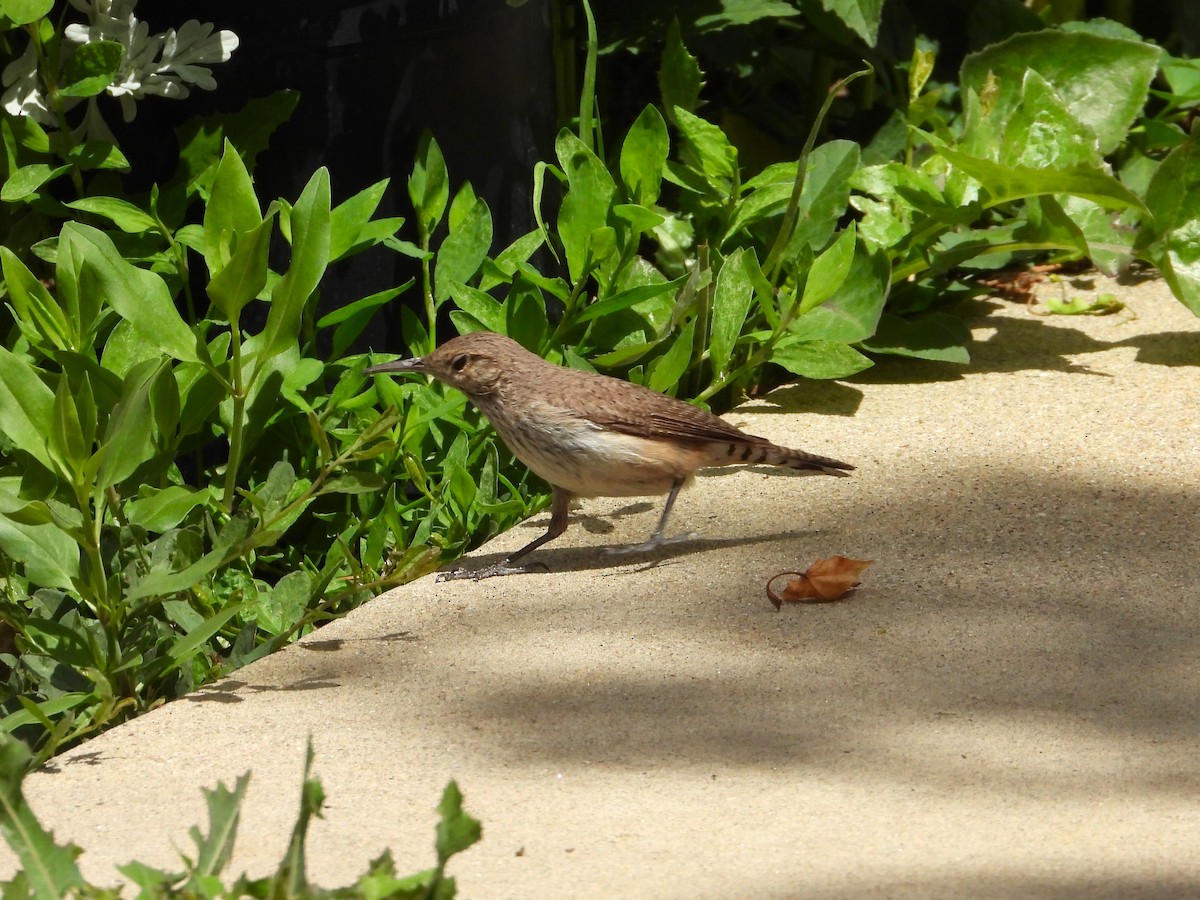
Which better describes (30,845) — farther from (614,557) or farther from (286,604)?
(614,557)

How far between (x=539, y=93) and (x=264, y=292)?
1518mm

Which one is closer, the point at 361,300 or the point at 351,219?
the point at 351,219

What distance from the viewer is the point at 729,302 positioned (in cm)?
514

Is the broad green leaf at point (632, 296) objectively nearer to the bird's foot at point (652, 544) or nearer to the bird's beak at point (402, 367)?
Answer: the bird's beak at point (402, 367)

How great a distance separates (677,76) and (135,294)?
2743mm

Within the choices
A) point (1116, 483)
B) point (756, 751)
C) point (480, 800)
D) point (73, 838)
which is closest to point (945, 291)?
point (1116, 483)

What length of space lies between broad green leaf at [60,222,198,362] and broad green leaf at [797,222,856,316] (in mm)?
2310

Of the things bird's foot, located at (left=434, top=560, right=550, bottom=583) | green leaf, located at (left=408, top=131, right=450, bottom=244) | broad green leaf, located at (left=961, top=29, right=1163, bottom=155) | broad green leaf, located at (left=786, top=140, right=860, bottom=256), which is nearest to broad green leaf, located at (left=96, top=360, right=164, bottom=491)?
bird's foot, located at (left=434, top=560, right=550, bottom=583)

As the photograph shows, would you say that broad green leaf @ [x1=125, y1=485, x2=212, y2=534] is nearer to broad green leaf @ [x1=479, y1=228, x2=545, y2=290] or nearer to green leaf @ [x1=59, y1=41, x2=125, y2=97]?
green leaf @ [x1=59, y1=41, x2=125, y2=97]

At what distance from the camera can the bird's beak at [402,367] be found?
471 centimetres

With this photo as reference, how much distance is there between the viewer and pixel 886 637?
365 centimetres

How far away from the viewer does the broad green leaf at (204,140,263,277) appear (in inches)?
145

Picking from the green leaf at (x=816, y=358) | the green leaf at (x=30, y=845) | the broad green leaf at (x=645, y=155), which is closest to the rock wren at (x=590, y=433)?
the green leaf at (x=816, y=358)

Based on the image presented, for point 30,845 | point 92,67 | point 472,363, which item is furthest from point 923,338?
point 30,845
